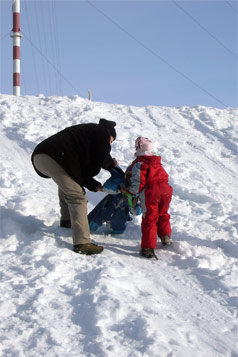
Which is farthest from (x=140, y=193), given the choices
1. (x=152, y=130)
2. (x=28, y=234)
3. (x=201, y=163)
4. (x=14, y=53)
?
(x=14, y=53)

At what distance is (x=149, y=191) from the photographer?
13.3 ft

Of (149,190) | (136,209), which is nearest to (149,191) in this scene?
(149,190)

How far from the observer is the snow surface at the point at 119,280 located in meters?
2.44

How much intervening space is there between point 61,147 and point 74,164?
215 millimetres

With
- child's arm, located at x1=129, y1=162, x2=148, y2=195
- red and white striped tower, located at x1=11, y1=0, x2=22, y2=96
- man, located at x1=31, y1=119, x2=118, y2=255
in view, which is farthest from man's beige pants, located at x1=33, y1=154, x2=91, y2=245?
red and white striped tower, located at x1=11, y1=0, x2=22, y2=96

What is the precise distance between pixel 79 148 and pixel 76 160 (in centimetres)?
13

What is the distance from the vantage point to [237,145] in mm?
8789

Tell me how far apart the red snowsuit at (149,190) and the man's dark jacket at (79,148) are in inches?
14.5

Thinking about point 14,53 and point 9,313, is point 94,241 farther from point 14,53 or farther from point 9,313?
point 14,53

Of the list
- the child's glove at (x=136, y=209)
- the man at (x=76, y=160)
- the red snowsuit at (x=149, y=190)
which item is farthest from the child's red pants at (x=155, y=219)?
the man at (x=76, y=160)

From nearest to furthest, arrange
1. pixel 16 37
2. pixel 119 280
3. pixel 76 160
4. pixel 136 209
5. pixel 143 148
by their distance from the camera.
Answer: pixel 119 280, pixel 76 160, pixel 143 148, pixel 136 209, pixel 16 37

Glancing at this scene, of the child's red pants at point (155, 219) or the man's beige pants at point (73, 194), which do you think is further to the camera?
the child's red pants at point (155, 219)

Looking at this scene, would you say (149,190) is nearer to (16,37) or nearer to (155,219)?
(155,219)

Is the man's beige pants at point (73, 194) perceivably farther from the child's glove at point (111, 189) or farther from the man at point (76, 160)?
the child's glove at point (111, 189)
